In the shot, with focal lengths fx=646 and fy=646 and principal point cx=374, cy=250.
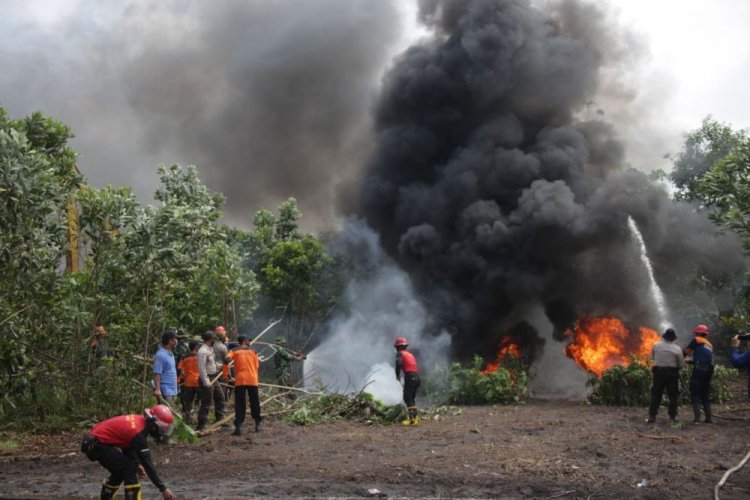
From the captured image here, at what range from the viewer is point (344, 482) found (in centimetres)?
843

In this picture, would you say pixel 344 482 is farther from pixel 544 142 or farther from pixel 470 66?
pixel 470 66

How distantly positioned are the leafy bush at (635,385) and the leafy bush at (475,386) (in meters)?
2.69

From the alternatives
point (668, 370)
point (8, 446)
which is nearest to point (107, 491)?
point (8, 446)

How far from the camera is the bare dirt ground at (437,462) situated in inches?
315

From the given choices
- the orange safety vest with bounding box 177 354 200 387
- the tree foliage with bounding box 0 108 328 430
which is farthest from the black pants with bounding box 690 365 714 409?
the tree foliage with bounding box 0 108 328 430

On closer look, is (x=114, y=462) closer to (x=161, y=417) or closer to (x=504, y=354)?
(x=161, y=417)

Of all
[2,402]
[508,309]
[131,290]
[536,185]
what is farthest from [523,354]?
[2,402]

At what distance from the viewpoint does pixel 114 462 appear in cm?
666

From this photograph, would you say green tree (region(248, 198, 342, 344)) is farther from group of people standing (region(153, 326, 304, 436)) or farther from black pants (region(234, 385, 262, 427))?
black pants (region(234, 385, 262, 427))

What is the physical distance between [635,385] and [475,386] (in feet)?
14.6

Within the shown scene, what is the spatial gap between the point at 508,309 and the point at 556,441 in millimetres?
13231

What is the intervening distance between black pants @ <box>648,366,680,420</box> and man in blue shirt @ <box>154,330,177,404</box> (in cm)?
913

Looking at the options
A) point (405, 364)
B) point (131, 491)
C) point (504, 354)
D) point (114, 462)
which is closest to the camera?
point (131, 491)

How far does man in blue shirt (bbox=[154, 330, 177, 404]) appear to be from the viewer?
431 inches
